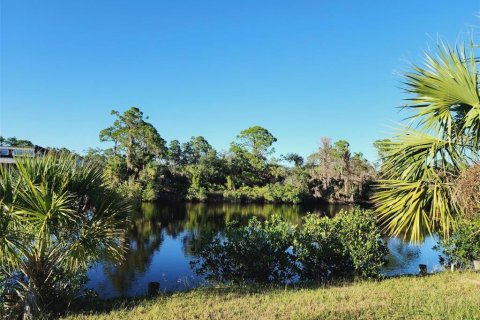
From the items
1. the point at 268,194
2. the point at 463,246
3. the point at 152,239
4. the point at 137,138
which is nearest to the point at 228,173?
the point at 268,194

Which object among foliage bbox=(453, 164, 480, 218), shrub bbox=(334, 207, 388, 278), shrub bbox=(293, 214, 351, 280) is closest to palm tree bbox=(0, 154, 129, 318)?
shrub bbox=(293, 214, 351, 280)

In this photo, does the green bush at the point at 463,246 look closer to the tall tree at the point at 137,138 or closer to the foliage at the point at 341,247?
the foliage at the point at 341,247

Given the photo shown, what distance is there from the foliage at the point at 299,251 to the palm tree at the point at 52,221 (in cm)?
325

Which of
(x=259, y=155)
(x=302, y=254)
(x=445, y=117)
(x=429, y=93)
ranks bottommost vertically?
(x=302, y=254)

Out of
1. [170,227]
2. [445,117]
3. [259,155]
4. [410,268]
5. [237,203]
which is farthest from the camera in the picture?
[259,155]

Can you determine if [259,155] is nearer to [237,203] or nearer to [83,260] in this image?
[237,203]

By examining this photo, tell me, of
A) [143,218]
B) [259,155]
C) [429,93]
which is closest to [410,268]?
[429,93]

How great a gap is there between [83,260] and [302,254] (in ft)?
16.7

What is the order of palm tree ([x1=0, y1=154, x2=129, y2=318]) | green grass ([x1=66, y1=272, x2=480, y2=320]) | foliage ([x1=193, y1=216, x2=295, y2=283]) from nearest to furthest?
1. green grass ([x1=66, y1=272, x2=480, y2=320])
2. palm tree ([x1=0, y1=154, x2=129, y2=318])
3. foliage ([x1=193, y1=216, x2=295, y2=283])

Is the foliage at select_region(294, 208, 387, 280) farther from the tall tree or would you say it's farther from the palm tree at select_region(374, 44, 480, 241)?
the tall tree

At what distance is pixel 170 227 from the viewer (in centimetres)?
2595

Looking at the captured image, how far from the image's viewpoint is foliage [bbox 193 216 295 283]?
8664 mm

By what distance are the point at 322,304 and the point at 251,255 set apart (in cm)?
335

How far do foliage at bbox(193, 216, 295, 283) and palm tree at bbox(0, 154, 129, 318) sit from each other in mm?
3146
